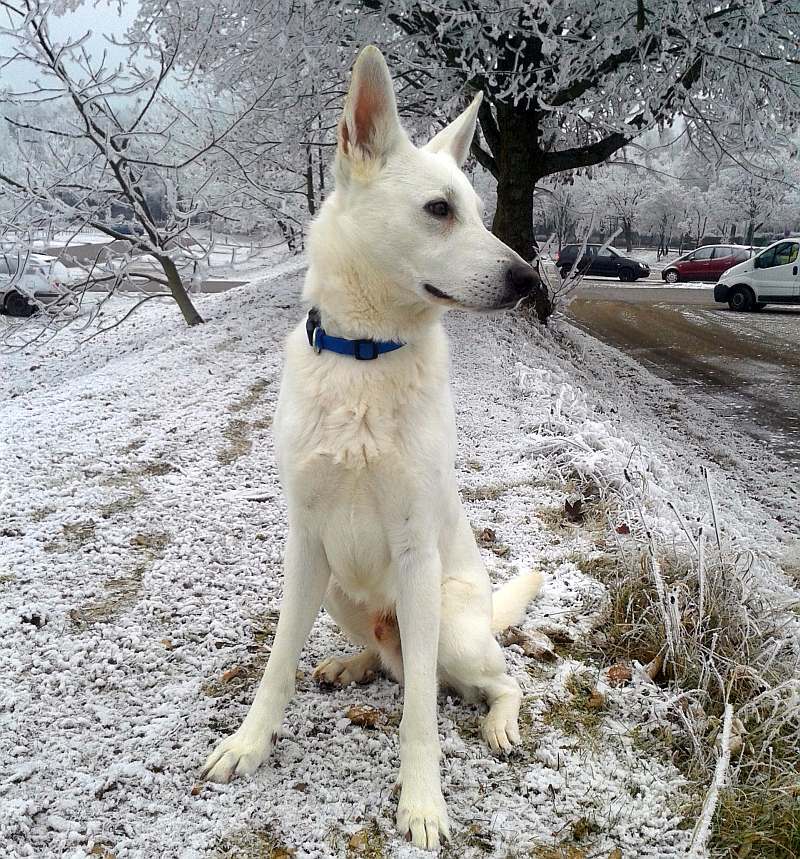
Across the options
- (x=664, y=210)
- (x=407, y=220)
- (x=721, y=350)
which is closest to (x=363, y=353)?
(x=407, y=220)

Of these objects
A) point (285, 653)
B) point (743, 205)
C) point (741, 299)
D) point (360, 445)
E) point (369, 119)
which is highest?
point (743, 205)

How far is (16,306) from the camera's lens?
43.9 feet

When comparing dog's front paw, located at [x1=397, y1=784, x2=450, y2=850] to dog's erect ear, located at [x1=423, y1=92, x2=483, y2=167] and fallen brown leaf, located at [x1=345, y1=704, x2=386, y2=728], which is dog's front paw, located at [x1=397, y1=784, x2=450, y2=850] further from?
dog's erect ear, located at [x1=423, y1=92, x2=483, y2=167]

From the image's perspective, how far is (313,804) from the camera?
2.03 m

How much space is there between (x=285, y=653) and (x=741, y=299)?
19271mm

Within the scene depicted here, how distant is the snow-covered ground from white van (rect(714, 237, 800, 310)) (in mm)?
13575

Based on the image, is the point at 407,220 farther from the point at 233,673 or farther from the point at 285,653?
the point at 233,673

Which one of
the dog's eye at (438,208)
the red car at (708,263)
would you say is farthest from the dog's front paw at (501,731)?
the red car at (708,263)

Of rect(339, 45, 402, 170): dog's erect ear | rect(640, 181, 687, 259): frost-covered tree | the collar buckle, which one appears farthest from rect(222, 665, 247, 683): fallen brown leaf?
rect(640, 181, 687, 259): frost-covered tree

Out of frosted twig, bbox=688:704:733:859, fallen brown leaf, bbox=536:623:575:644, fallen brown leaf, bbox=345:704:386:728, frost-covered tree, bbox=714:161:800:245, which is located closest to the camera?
frosted twig, bbox=688:704:733:859

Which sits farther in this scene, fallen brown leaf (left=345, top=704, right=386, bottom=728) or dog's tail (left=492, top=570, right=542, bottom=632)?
dog's tail (left=492, top=570, right=542, bottom=632)

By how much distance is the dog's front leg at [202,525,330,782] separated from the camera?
213cm

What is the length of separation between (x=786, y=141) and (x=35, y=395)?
1057cm

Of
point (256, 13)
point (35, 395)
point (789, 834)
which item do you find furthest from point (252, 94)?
point (789, 834)
